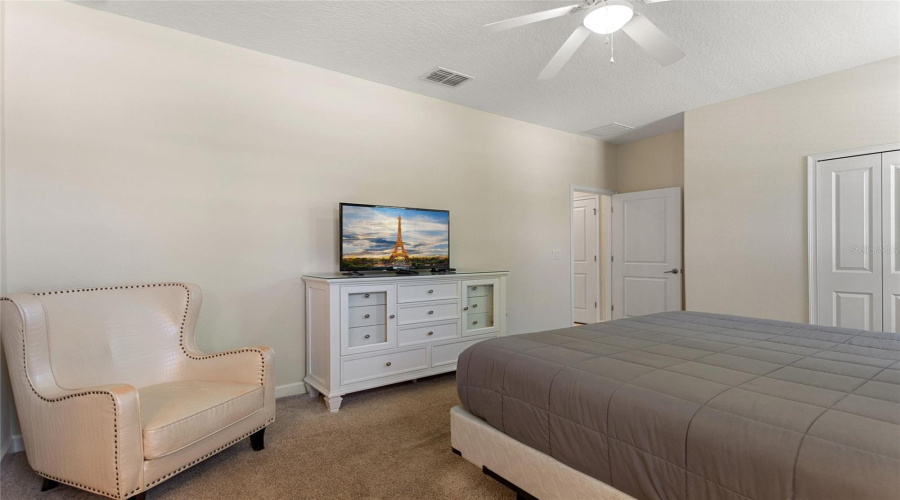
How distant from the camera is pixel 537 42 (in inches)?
116

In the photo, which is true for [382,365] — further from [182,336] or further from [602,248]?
[602,248]

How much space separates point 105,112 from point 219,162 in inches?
26.8

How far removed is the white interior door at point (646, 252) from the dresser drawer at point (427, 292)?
3.03 metres

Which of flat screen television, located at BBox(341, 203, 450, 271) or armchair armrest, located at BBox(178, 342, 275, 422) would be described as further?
flat screen television, located at BBox(341, 203, 450, 271)

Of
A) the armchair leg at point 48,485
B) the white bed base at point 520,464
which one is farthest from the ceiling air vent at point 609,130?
the armchair leg at point 48,485

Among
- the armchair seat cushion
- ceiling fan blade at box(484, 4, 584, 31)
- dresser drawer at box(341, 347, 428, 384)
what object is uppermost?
ceiling fan blade at box(484, 4, 584, 31)

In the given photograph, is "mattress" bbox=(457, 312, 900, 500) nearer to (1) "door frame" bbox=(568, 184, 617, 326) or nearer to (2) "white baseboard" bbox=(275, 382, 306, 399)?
(2) "white baseboard" bbox=(275, 382, 306, 399)

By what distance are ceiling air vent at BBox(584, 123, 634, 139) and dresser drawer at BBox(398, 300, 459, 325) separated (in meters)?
3.08

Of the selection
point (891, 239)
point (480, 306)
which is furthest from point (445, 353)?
point (891, 239)

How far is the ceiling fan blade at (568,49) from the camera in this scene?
2.22 m

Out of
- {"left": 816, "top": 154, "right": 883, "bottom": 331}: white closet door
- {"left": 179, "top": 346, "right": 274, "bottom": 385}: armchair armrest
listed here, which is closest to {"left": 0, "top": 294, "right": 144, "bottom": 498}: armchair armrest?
{"left": 179, "top": 346, "right": 274, "bottom": 385}: armchair armrest

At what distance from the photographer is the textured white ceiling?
2564mm

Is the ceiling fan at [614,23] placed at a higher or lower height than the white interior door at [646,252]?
higher

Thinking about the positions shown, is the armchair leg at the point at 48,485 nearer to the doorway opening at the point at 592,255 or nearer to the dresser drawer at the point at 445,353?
the dresser drawer at the point at 445,353
